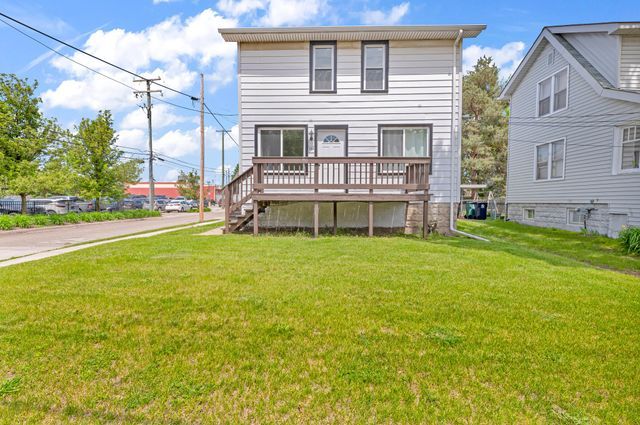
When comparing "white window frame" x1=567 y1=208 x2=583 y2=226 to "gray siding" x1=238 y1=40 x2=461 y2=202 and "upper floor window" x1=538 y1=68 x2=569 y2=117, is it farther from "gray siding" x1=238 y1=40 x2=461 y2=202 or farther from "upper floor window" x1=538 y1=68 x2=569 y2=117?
"gray siding" x1=238 y1=40 x2=461 y2=202

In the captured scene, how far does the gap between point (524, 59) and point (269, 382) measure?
685 inches

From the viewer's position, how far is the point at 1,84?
1652 cm

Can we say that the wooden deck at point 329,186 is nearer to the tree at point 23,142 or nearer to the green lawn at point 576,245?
the green lawn at point 576,245

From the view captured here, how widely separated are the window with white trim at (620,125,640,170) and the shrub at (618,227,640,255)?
9.31 ft

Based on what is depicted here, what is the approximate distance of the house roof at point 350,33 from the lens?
10.0 metres

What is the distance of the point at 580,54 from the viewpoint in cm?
1238

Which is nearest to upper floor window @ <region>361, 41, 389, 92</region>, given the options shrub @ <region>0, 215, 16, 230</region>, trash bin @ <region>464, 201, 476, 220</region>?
trash bin @ <region>464, 201, 476, 220</region>

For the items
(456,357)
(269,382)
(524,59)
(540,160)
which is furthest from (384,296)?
(524,59)

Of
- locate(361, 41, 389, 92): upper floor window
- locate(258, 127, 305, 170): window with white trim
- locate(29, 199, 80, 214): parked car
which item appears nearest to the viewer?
locate(361, 41, 389, 92): upper floor window

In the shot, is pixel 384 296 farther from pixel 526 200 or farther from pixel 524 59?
pixel 524 59

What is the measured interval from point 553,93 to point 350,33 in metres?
8.87

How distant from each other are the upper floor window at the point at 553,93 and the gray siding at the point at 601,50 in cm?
83

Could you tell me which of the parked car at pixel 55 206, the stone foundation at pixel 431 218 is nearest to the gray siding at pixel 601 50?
the stone foundation at pixel 431 218

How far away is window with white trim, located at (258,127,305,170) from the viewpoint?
36.0ft
